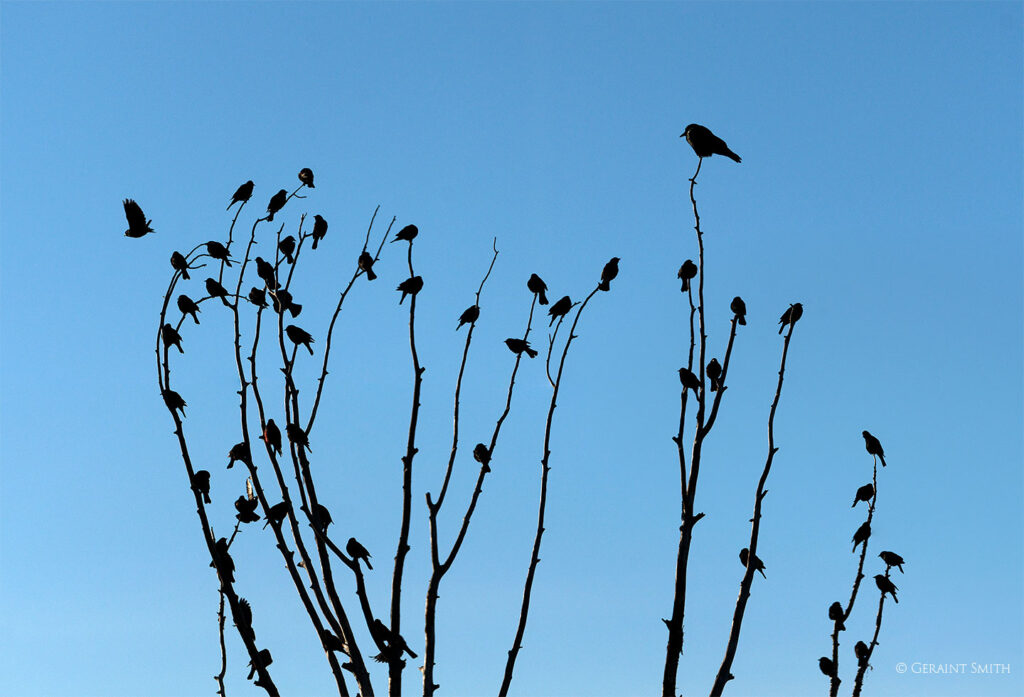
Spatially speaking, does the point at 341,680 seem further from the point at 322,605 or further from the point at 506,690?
the point at 506,690

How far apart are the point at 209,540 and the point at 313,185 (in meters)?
2.92

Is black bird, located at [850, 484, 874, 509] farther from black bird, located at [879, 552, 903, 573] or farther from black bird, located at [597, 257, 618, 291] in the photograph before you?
black bird, located at [597, 257, 618, 291]

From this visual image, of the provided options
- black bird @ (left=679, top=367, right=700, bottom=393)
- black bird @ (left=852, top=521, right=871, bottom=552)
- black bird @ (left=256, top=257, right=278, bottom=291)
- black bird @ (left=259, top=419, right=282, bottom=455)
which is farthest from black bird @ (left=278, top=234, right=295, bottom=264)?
black bird @ (left=852, top=521, right=871, bottom=552)

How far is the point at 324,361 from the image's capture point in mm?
6027

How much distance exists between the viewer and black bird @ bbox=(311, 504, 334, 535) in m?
5.72

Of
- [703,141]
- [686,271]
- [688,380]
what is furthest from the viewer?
[703,141]

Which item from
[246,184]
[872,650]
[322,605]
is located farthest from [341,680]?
[246,184]

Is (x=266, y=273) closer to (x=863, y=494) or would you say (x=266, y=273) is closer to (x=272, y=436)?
(x=272, y=436)

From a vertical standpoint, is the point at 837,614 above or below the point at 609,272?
below

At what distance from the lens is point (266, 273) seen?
664 cm

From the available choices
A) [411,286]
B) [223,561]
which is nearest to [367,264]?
[411,286]

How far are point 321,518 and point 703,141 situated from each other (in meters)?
2.92

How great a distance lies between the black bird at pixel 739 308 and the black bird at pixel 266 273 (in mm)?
2414

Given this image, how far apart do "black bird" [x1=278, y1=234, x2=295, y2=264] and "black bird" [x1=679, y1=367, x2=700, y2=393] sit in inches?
89.4
